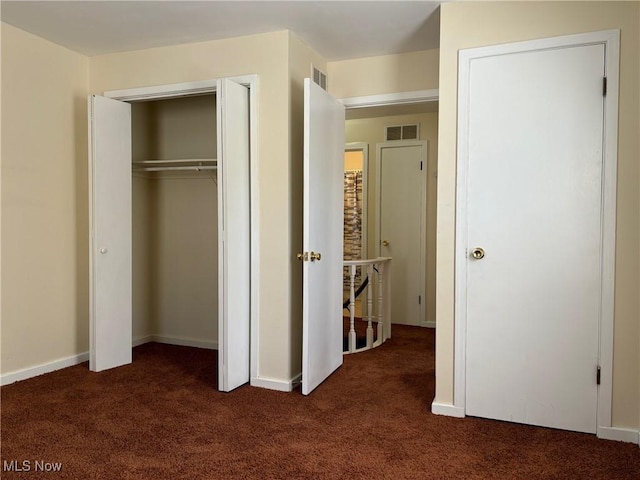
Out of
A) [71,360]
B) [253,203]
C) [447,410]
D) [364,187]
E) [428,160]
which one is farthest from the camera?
[364,187]

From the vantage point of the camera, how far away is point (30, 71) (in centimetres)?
355

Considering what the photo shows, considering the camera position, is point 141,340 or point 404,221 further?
point 404,221

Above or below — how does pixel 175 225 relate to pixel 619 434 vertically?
above

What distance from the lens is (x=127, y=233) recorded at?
397 cm

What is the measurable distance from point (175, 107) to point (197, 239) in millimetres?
1195

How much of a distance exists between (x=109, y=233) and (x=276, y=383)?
5.40 feet

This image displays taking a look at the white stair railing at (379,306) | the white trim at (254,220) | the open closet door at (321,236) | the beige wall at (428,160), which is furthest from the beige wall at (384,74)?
the beige wall at (428,160)

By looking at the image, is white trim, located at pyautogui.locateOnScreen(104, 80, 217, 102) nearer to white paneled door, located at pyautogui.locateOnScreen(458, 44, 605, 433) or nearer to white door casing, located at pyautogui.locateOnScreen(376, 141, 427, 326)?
white paneled door, located at pyautogui.locateOnScreen(458, 44, 605, 433)

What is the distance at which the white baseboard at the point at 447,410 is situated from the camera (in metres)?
2.94

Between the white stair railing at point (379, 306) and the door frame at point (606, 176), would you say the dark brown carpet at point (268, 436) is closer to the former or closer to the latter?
the door frame at point (606, 176)

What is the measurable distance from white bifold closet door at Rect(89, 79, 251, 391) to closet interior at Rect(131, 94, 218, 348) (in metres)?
0.63

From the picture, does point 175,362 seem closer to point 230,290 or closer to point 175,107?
point 230,290

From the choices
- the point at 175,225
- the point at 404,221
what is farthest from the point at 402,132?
the point at 175,225

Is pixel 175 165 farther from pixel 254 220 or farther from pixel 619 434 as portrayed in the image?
pixel 619 434
